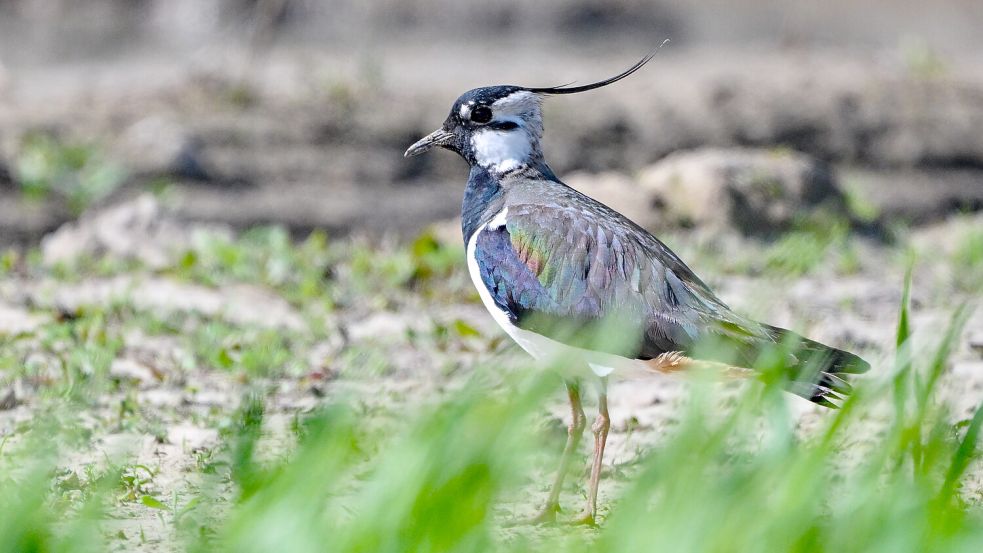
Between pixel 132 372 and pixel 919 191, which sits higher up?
pixel 919 191


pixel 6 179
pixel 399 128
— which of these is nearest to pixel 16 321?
pixel 6 179

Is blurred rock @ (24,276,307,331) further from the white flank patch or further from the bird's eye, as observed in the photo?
the white flank patch

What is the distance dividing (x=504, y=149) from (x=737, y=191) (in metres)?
3.82

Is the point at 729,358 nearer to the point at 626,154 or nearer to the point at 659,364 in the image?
the point at 659,364

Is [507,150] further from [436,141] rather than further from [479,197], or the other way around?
[436,141]

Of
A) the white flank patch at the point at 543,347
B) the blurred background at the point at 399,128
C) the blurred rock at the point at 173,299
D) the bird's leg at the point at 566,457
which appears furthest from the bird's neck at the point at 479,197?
the blurred background at the point at 399,128

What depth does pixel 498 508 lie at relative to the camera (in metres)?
3.99

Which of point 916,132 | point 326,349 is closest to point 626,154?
point 916,132

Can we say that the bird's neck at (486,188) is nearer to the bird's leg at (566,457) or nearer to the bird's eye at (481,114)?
the bird's eye at (481,114)

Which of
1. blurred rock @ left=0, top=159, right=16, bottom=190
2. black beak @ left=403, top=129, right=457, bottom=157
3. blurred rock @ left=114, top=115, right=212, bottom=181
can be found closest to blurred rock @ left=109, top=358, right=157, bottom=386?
black beak @ left=403, top=129, right=457, bottom=157

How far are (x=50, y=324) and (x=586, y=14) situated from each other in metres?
11.8

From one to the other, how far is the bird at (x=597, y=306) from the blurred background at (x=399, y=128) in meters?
3.78

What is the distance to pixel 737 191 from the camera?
27.3 ft

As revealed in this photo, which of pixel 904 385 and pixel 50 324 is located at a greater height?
pixel 904 385
